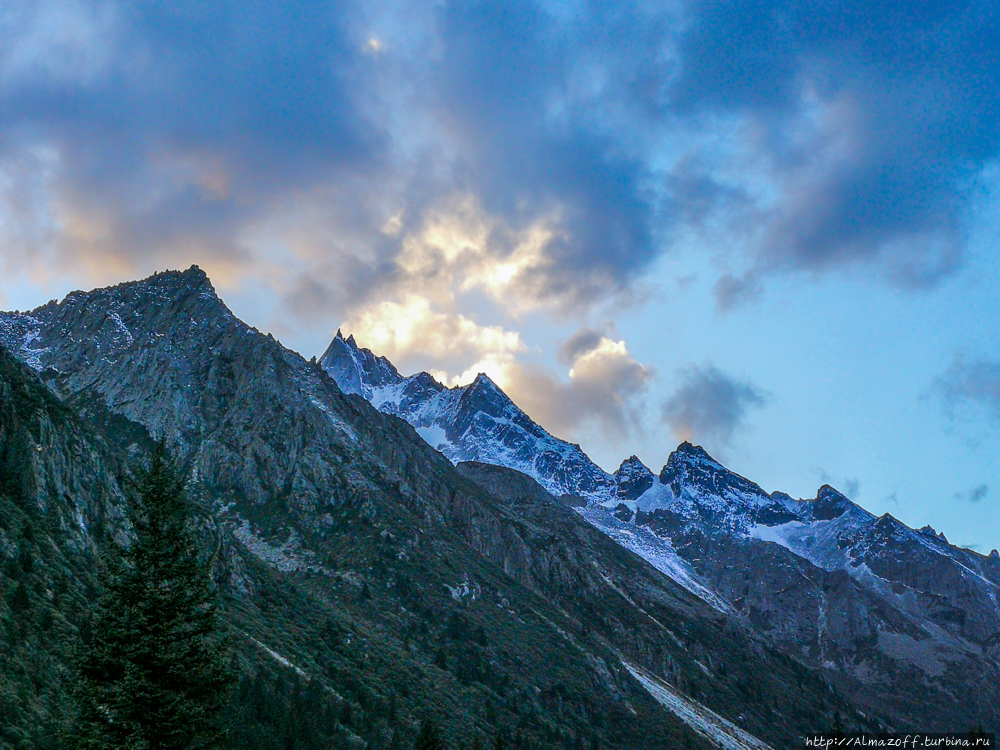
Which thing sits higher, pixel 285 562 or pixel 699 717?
pixel 699 717

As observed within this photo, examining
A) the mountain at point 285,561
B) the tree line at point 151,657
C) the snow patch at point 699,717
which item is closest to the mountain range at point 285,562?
the mountain at point 285,561

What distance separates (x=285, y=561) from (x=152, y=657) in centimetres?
11379

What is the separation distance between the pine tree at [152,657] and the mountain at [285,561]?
6.73ft

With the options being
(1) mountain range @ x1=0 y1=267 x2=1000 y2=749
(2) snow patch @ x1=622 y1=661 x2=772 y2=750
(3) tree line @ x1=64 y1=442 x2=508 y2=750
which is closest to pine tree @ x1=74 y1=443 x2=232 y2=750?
(3) tree line @ x1=64 y1=442 x2=508 y2=750

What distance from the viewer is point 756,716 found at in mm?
196500

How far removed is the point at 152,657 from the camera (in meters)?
23.4

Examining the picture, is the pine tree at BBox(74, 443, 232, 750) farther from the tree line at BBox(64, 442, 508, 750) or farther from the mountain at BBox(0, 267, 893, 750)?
the mountain at BBox(0, 267, 893, 750)

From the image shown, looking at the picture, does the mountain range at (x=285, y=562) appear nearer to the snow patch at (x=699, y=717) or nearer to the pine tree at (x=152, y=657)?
the snow patch at (x=699, y=717)

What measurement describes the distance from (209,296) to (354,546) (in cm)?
8546

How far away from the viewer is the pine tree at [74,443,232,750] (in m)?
22.6

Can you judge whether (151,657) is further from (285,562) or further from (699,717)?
(699,717)

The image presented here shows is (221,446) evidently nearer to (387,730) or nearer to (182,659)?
(387,730)

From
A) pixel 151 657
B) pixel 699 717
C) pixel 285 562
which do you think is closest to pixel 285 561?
pixel 285 562

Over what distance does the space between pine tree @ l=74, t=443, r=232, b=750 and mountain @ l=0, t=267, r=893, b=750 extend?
2053mm
